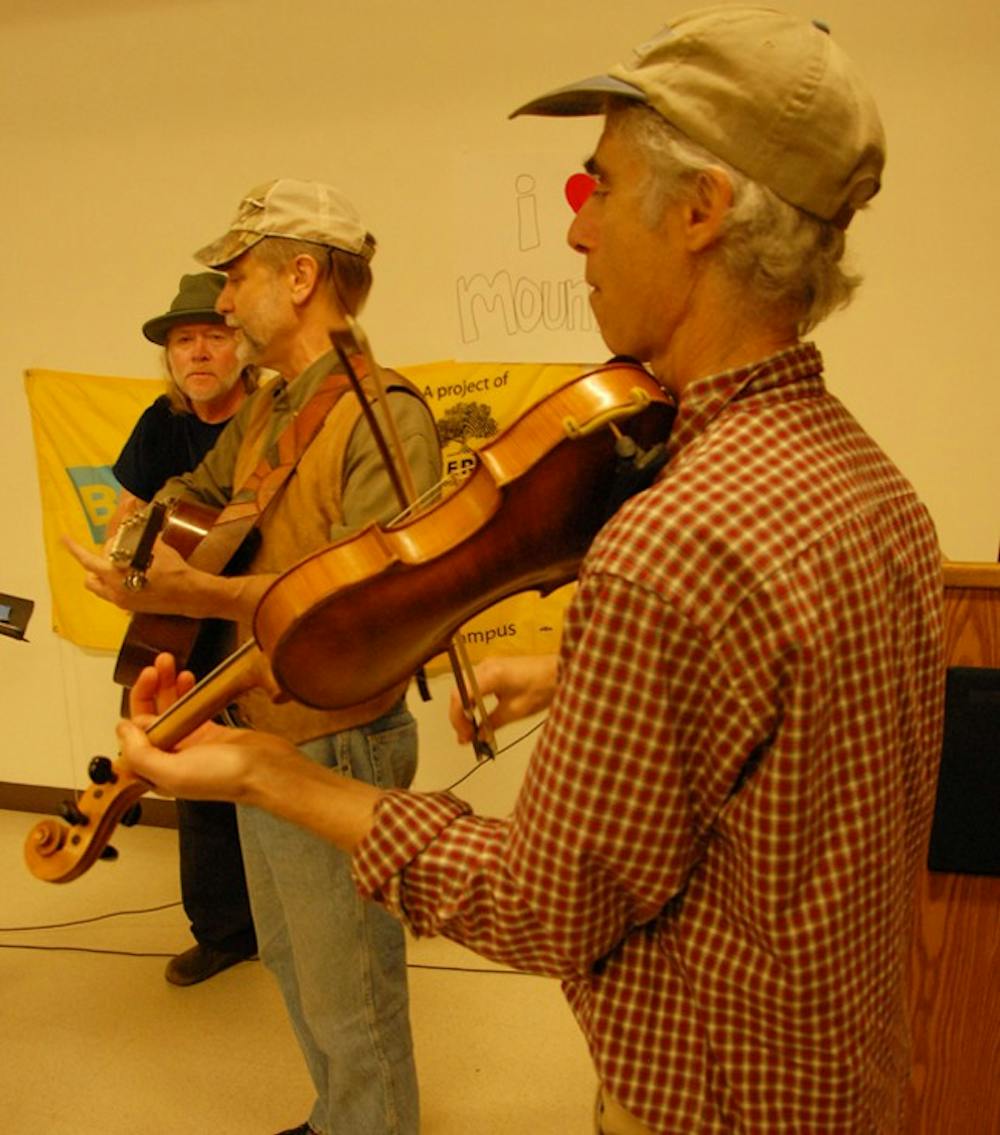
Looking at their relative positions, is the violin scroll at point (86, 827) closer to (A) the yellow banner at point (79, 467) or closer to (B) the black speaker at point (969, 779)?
(B) the black speaker at point (969, 779)

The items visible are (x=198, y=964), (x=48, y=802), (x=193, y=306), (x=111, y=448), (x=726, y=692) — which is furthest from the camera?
(x=48, y=802)

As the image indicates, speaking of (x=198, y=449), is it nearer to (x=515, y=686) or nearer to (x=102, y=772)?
(x=102, y=772)

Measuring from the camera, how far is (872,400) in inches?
93.7

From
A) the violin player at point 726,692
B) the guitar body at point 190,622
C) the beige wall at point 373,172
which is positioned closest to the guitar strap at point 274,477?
the guitar body at point 190,622

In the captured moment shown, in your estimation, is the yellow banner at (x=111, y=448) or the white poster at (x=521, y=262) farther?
the yellow banner at (x=111, y=448)

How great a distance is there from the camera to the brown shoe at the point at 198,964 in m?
2.42

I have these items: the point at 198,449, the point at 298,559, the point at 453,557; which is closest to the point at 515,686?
the point at 453,557

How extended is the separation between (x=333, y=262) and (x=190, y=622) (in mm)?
679

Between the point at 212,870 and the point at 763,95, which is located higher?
the point at 763,95

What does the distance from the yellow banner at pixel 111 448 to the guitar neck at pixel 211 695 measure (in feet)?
4.97

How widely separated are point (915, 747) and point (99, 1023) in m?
2.18

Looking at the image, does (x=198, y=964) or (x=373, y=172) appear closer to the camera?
(x=198, y=964)

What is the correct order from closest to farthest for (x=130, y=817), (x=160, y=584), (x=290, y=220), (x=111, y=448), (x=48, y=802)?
(x=130, y=817) < (x=160, y=584) < (x=290, y=220) < (x=111, y=448) < (x=48, y=802)

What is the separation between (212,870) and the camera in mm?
2381
